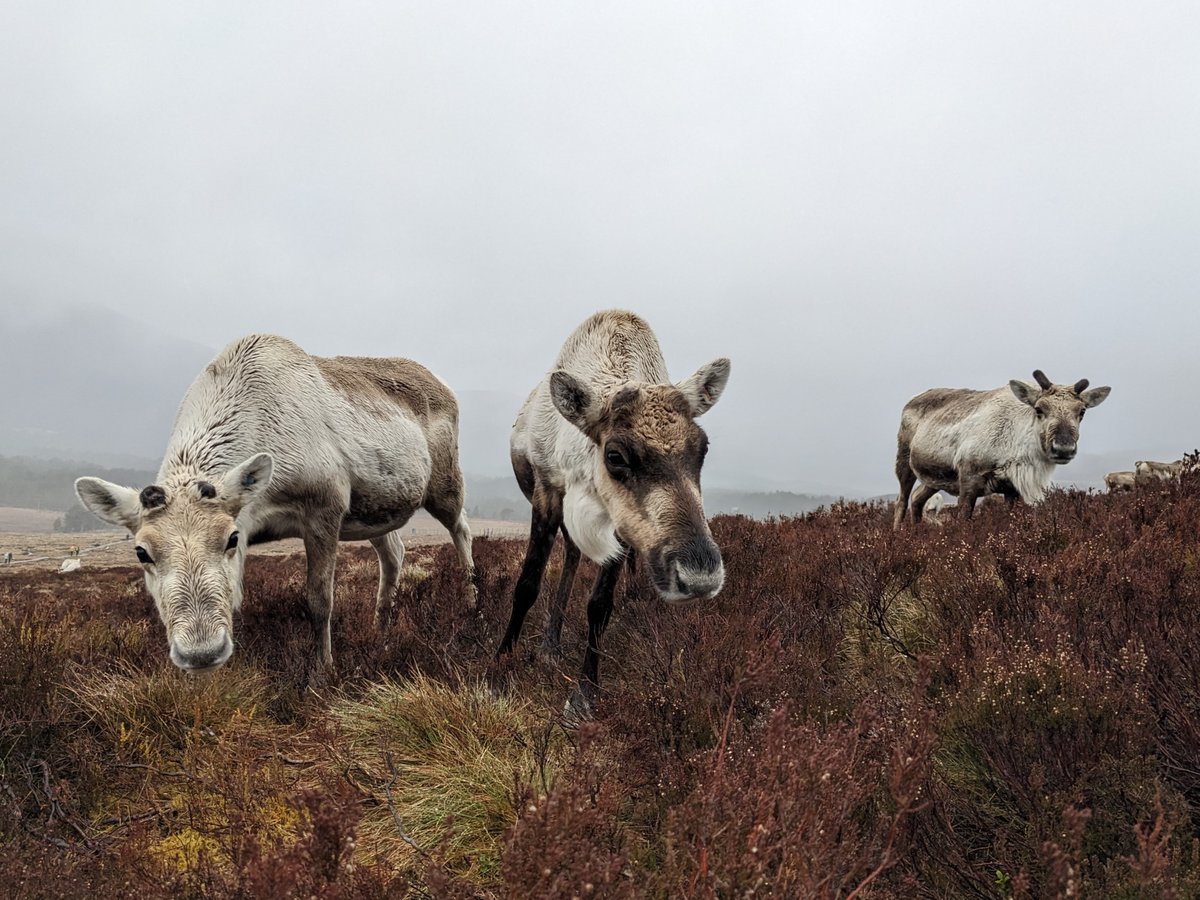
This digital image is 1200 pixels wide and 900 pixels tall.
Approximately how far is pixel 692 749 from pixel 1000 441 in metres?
10.4

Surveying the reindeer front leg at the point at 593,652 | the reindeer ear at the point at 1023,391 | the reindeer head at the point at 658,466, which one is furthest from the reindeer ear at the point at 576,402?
the reindeer ear at the point at 1023,391

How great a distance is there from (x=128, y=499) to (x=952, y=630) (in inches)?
197

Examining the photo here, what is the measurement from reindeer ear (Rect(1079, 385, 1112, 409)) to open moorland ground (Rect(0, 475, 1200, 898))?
6390 mm

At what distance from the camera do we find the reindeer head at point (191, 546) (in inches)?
131

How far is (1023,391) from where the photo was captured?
1066 cm

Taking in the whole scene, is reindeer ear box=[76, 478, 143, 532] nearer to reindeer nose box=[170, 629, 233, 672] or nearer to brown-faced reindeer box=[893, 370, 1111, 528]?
reindeer nose box=[170, 629, 233, 672]

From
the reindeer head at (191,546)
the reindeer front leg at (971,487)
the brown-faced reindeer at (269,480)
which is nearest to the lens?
the reindeer head at (191,546)

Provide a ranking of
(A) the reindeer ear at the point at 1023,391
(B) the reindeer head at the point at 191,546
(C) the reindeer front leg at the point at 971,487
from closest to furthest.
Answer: (B) the reindeer head at the point at 191,546 < (A) the reindeer ear at the point at 1023,391 < (C) the reindeer front leg at the point at 971,487

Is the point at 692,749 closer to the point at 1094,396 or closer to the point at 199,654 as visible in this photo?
the point at 199,654

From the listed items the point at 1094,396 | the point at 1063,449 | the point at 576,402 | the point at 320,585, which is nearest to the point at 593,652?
the point at 576,402

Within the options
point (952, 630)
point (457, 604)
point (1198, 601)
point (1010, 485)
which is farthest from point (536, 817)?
point (1010, 485)

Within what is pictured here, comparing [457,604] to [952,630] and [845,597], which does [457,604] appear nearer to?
[845,597]

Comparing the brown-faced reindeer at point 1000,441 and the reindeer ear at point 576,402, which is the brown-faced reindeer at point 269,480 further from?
the brown-faced reindeer at point 1000,441

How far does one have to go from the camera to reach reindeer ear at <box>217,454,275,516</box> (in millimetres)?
4188
